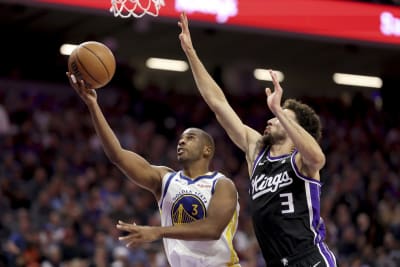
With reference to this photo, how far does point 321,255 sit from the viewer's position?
214 inches

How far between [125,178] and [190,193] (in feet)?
25.0

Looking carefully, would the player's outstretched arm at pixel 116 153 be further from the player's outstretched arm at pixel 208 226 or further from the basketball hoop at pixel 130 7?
the basketball hoop at pixel 130 7

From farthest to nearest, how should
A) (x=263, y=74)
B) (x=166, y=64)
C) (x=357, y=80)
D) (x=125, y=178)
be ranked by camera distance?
(x=357, y=80), (x=263, y=74), (x=166, y=64), (x=125, y=178)

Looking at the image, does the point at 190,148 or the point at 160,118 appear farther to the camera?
the point at 160,118

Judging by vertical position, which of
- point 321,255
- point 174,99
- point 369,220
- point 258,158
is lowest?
point 369,220

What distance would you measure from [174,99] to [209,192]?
11.2 metres

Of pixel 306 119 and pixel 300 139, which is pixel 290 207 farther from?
pixel 306 119

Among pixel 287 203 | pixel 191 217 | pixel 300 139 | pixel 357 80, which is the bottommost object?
pixel 357 80

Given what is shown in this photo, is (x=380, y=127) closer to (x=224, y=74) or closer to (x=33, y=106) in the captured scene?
(x=224, y=74)

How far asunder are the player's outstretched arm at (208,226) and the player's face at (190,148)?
0.92 feet

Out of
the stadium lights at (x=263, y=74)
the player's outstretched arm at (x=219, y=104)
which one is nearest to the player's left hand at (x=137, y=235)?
the player's outstretched arm at (x=219, y=104)

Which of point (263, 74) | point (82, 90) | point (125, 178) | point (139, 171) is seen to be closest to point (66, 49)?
point (263, 74)

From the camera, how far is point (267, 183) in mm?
5539

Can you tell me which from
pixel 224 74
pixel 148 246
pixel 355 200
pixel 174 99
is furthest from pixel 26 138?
pixel 224 74
